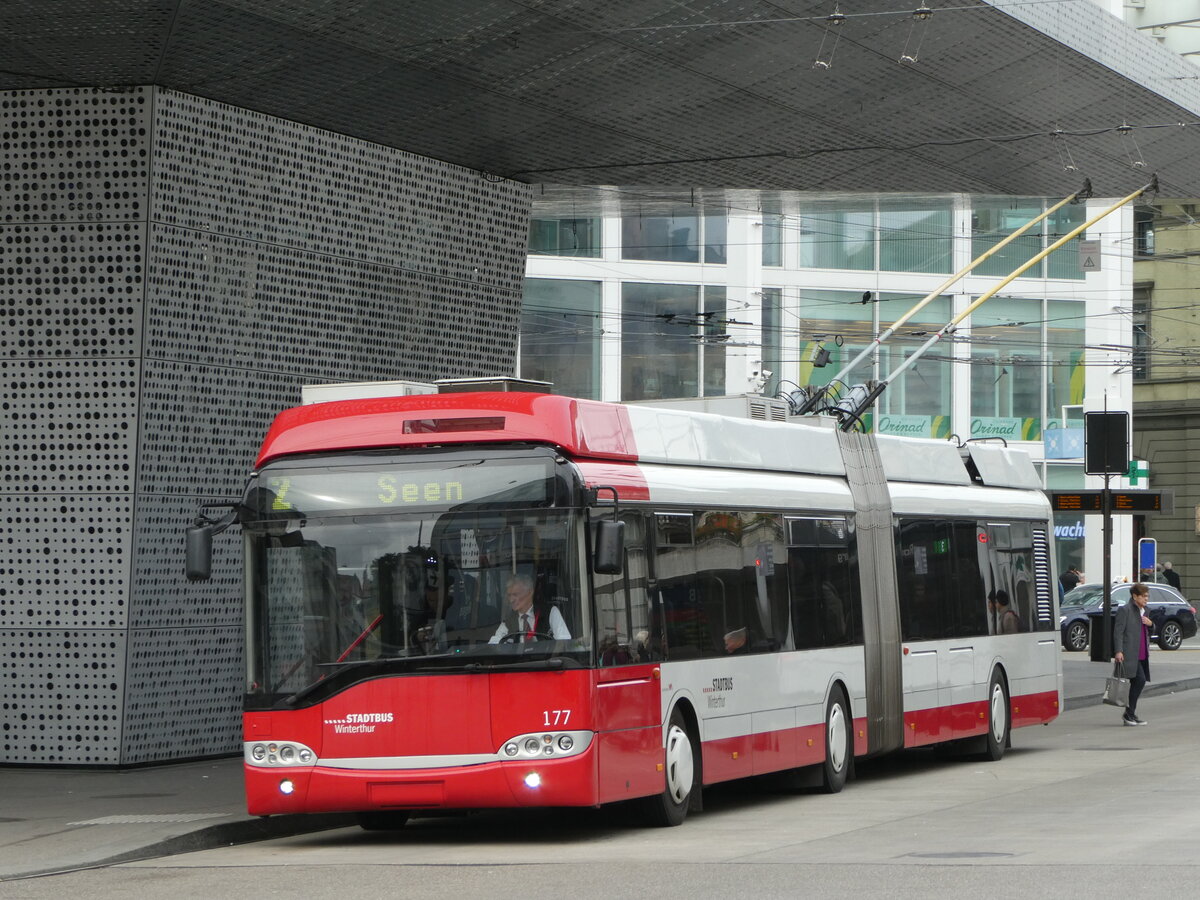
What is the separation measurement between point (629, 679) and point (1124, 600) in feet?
93.4

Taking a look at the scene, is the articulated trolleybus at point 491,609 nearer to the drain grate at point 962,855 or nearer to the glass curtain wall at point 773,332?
the drain grate at point 962,855

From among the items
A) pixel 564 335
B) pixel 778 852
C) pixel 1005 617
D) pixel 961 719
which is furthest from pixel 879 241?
pixel 778 852

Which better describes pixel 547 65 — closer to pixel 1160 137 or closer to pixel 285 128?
pixel 285 128

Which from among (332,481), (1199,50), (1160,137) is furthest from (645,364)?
(332,481)

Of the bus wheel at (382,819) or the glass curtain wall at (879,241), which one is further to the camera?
the glass curtain wall at (879,241)

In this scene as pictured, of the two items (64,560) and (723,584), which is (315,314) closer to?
(64,560)

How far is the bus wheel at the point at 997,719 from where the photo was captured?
19156 millimetres

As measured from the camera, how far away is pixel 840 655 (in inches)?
634

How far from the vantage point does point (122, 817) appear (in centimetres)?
1354

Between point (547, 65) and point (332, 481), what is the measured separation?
593 centimetres

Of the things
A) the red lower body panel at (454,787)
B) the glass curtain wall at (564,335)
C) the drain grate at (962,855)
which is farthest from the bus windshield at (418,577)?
the glass curtain wall at (564,335)

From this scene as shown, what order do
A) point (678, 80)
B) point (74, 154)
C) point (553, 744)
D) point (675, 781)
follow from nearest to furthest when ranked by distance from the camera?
1. point (553, 744)
2. point (675, 781)
3. point (74, 154)
4. point (678, 80)

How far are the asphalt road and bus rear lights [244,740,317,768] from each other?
547mm

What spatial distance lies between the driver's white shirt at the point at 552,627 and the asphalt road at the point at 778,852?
1252 millimetres
